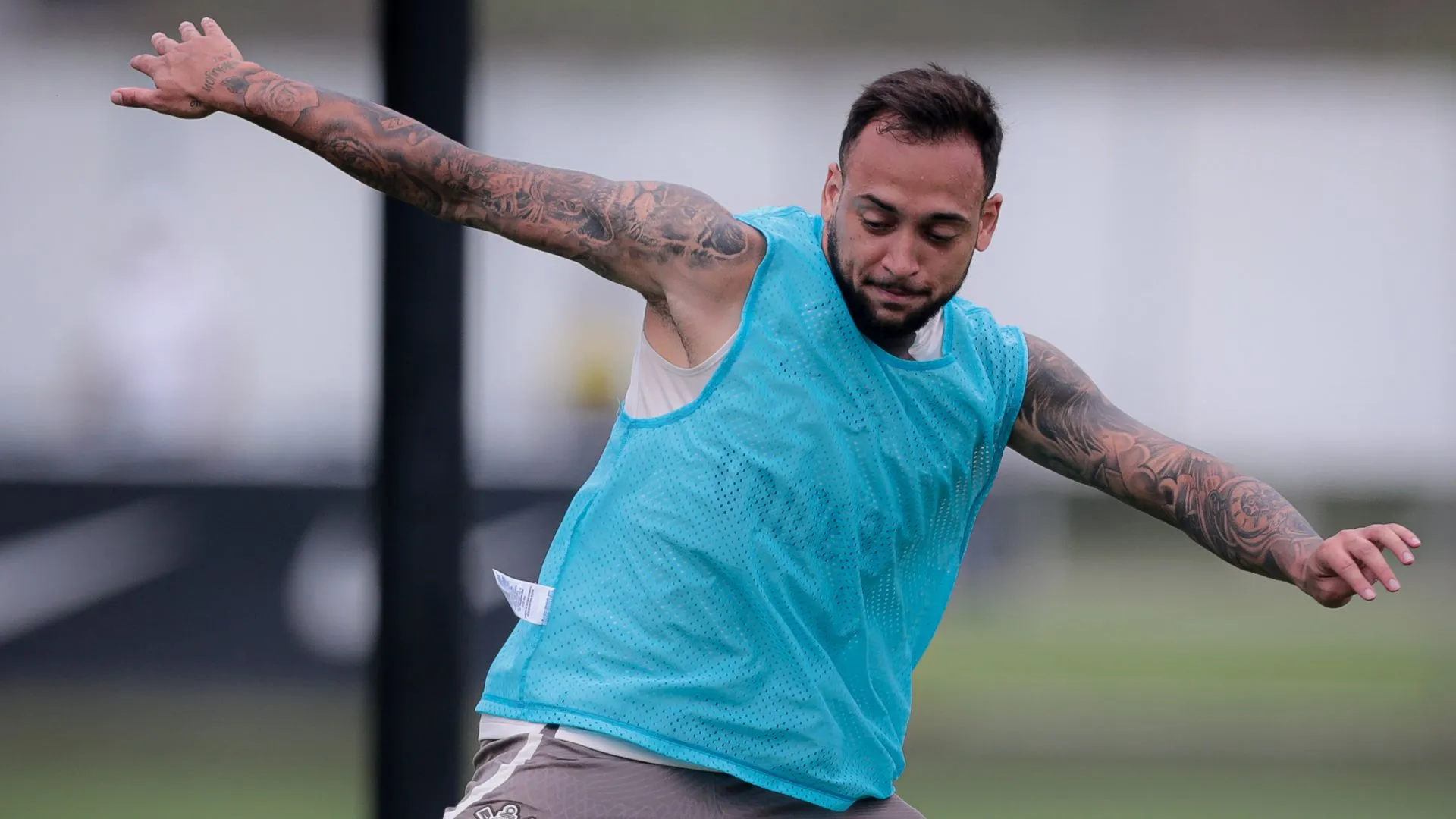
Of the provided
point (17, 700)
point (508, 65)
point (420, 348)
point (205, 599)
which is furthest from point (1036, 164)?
point (420, 348)

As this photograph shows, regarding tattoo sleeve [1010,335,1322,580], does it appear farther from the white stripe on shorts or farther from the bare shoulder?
the white stripe on shorts

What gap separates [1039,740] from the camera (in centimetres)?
700

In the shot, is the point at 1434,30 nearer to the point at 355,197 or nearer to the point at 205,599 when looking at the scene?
the point at 355,197

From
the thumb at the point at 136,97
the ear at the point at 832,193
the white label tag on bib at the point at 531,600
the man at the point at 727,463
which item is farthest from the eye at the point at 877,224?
the thumb at the point at 136,97

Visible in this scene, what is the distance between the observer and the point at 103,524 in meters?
6.65

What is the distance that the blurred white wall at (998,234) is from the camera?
8.94 metres

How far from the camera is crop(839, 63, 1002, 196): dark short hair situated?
2.41m

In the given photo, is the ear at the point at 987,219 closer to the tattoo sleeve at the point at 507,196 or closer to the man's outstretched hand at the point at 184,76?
the tattoo sleeve at the point at 507,196

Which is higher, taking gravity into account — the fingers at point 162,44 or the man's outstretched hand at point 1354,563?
the fingers at point 162,44

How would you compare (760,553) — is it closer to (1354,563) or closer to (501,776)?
(501,776)

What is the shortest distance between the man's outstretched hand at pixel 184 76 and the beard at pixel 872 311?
0.95 metres

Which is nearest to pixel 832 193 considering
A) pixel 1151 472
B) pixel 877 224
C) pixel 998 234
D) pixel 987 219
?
pixel 877 224

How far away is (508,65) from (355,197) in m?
1.55

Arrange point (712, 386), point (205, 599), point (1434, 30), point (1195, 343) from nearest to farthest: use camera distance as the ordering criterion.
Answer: point (712, 386), point (205, 599), point (1195, 343), point (1434, 30)
